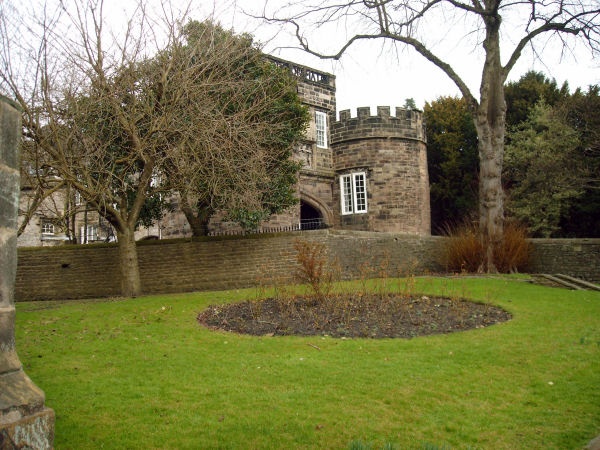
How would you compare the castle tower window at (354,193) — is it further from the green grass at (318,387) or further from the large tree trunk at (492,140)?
the green grass at (318,387)

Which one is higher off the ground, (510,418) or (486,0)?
(486,0)

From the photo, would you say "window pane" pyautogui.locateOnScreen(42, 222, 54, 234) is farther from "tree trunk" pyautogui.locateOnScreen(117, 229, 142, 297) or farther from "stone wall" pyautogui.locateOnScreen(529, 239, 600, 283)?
"stone wall" pyautogui.locateOnScreen(529, 239, 600, 283)

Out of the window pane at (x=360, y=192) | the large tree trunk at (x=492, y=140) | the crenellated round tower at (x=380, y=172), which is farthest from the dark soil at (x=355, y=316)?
the window pane at (x=360, y=192)

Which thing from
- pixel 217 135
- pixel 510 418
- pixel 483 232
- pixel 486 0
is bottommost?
pixel 510 418

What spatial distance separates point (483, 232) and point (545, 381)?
12845 millimetres

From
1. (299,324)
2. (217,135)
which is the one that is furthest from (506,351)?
(217,135)

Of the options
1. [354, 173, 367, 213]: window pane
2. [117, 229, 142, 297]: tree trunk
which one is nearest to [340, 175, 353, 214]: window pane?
[354, 173, 367, 213]: window pane

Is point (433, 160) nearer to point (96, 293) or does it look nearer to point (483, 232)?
point (483, 232)

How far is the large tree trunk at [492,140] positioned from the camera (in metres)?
18.6

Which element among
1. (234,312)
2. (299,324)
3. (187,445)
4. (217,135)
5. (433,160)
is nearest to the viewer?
(187,445)

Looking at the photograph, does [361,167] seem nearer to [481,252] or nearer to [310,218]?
[310,218]

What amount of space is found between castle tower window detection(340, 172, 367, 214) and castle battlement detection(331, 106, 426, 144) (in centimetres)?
187

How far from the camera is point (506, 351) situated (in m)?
7.78

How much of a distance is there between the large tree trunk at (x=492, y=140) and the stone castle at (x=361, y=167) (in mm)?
7339
